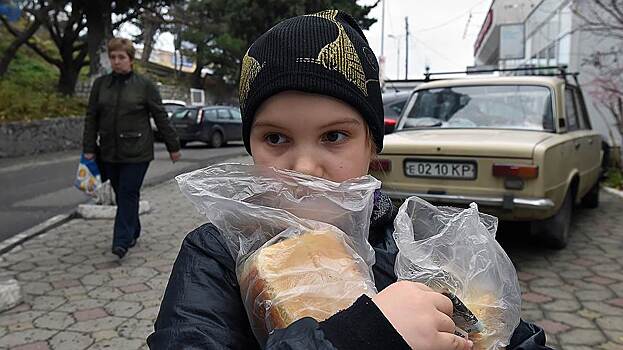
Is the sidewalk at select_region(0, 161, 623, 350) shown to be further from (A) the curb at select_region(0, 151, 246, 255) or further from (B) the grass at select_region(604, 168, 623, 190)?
(B) the grass at select_region(604, 168, 623, 190)

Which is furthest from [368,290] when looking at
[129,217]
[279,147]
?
[129,217]

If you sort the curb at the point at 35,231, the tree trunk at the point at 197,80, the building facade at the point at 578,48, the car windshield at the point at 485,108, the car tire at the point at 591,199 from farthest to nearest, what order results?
1. the tree trunk at the point at 197,80
2. the building facade at the point at 578,48
3. the car tire at the point at 591,199
4. the curb at the point at 35,231
5. the car windshield at the point at 485,108

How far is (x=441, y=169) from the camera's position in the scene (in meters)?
4.70

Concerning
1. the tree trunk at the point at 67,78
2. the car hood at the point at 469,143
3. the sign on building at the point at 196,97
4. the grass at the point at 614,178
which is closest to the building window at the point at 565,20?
the grass at the point at 614,178

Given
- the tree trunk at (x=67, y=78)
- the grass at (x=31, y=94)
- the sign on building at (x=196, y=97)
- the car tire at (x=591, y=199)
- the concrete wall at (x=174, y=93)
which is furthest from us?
the sign on building at (x=196, y=97)

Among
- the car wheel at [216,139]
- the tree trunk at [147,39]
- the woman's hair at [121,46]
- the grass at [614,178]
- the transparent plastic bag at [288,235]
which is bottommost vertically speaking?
the grass at [614,178]

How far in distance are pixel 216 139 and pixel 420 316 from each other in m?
19.4

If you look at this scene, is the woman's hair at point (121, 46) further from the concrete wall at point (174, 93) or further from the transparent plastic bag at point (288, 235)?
the concrete wall at point (174, 93)

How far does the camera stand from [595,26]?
11016 mm

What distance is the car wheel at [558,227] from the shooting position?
16.3ft

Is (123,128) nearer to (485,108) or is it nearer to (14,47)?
(485,108)

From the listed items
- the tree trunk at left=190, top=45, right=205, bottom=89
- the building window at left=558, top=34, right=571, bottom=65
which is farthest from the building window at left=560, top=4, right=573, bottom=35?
the tree trunk at left=190, top=45, right=205, bottom=89

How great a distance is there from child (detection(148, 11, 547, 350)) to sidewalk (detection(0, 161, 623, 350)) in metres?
2.43

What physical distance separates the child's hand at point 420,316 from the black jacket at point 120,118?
4.36 meters
